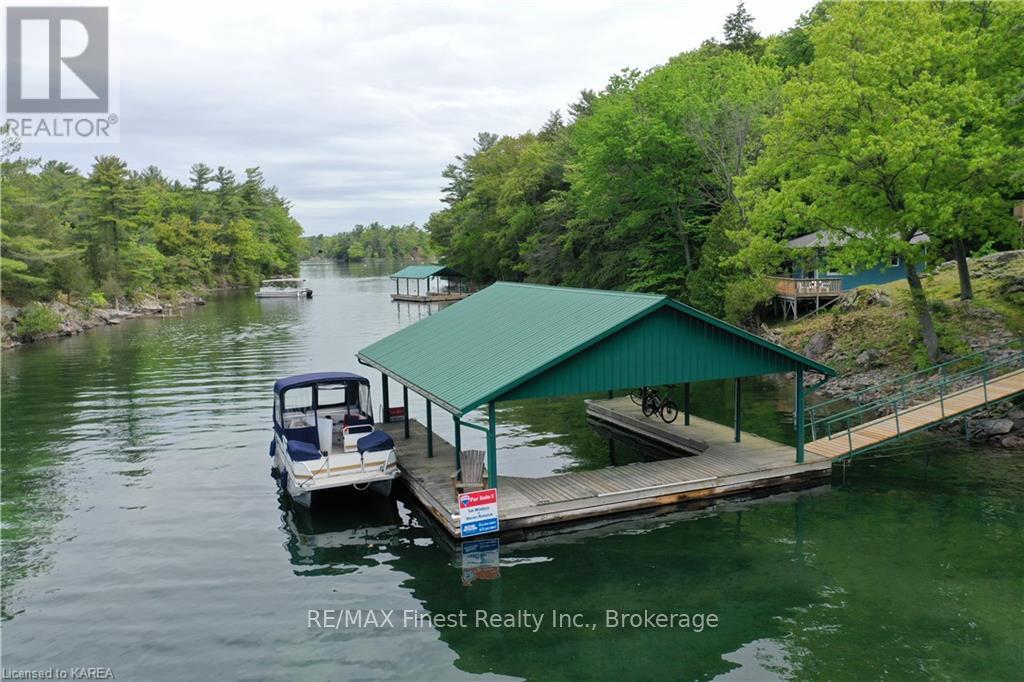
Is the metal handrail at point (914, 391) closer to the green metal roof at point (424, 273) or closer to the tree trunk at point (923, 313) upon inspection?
the tree trunk at point (923, 313)

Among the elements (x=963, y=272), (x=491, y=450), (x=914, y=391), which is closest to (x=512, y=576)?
(x=491, y=450)

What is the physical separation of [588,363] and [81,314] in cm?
6085

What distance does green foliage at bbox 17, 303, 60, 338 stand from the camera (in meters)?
55.2

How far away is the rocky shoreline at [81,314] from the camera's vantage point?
5453cm

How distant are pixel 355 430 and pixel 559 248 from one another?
47.2m

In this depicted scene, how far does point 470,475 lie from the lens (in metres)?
18.4

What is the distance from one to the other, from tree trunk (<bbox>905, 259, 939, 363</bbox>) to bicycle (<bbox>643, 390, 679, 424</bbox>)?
981cm

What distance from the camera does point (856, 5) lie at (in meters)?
26.9

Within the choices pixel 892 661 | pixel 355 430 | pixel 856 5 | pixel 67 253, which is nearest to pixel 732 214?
pixel 856 5

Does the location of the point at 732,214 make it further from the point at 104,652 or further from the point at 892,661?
the point at 104,652

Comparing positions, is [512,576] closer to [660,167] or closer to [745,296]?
[745,296]

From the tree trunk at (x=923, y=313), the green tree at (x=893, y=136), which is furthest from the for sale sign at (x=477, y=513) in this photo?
the tree trunk at (x=923, y=313)

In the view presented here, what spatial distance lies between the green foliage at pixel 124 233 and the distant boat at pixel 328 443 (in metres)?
41.7

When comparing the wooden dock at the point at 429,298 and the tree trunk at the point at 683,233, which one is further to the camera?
the wooden dock at the point at 429,298
